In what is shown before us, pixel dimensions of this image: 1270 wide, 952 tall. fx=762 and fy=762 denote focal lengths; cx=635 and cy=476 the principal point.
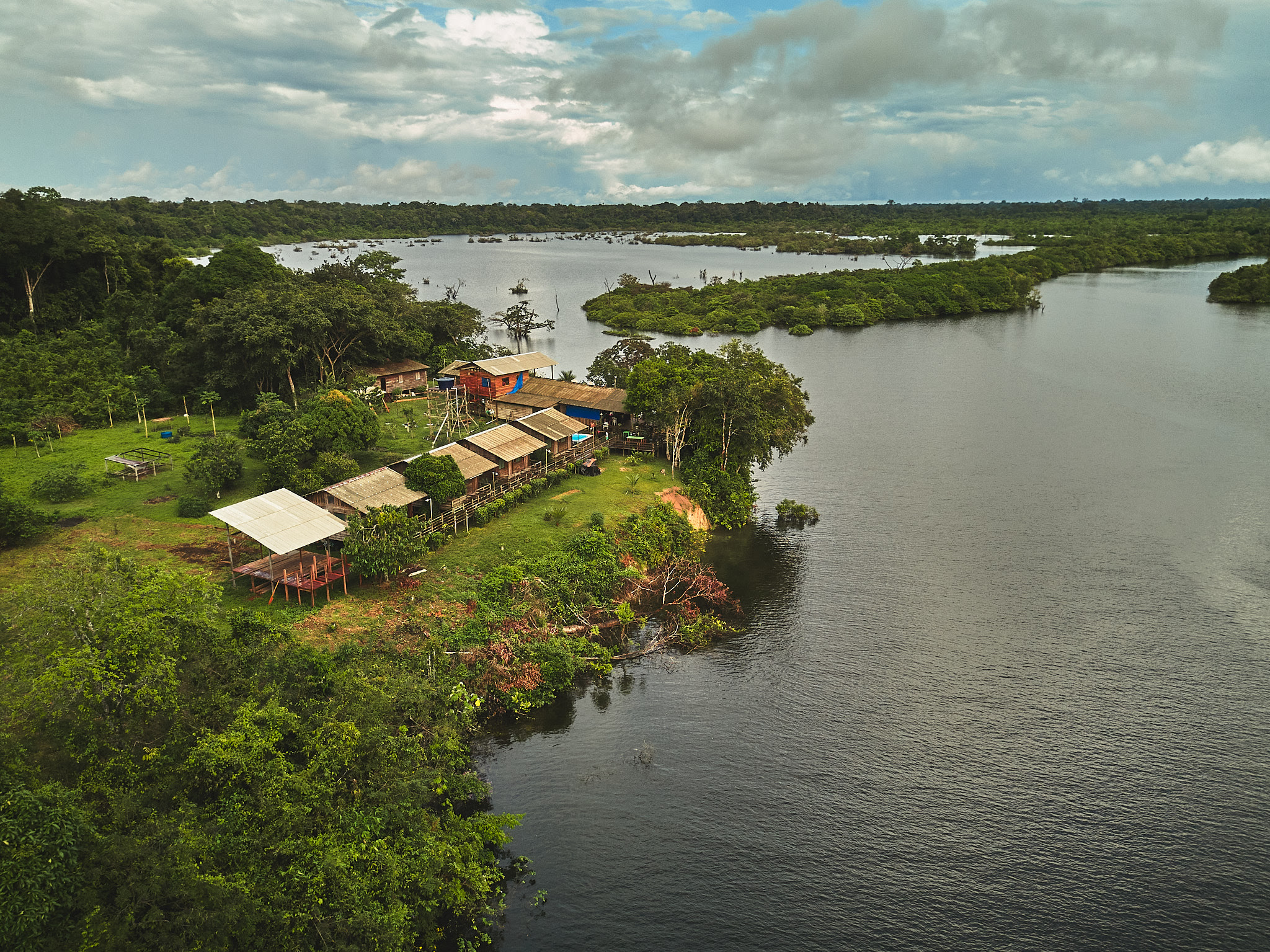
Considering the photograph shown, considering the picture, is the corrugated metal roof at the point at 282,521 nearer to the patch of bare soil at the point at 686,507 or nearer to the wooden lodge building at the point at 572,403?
the patch of bare soil at the point at 686,507

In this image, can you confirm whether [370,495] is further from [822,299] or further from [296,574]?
[822,299]

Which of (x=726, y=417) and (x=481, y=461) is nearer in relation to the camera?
(x=481, y=461)

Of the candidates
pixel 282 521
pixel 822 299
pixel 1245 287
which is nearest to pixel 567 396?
pixel 282 521

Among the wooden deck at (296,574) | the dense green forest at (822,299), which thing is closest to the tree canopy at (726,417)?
the wooden deck at (296,574)

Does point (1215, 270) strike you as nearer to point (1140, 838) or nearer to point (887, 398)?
point (887, 398)

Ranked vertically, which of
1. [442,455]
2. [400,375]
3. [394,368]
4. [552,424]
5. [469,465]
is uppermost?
[394,368]

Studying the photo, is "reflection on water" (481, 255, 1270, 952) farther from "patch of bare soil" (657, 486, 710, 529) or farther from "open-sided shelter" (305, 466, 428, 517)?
"open-sided shelter" (305, 466, 428, 517)

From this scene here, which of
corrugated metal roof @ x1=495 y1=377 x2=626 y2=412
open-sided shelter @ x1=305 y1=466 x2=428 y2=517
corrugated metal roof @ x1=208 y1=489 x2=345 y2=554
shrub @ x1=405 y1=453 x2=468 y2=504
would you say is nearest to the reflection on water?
corrugated metal roof @ x1=208 y1=489 x2=345 y2=554
